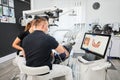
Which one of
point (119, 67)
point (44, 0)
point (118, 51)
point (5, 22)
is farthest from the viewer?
point (44, 0)

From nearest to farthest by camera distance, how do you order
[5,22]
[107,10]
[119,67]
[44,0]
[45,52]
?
[45,52] < [119,67] < [5,22] < [107,10] < [44,0]

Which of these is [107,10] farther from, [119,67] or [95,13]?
[119,67]

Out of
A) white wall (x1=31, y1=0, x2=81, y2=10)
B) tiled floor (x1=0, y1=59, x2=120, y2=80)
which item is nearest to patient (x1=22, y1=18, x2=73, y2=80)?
tiled floor (x1=0, y1=59, x2=120, y2=80)

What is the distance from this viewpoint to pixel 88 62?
74.2 inches

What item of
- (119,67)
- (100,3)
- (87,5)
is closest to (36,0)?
(87,5)

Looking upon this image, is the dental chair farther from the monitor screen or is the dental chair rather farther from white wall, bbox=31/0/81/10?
white wall, bbox=31/0/81/10

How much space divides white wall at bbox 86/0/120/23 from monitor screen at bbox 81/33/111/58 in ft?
13.6

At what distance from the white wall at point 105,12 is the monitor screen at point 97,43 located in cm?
416

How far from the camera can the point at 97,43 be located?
72.5 inches

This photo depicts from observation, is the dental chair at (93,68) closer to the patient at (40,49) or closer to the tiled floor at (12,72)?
the patient at (40,49)

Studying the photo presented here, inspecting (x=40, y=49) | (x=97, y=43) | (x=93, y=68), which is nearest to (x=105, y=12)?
(x=97, y=43)

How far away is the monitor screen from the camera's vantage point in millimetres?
1702

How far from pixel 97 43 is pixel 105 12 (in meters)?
4.48

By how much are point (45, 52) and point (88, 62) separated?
2.02 feet
